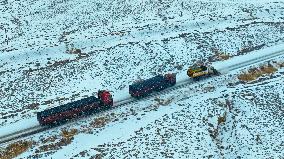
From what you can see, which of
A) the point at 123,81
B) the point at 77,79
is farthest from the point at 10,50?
the point at 123,81

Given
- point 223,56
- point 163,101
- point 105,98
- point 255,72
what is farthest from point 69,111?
point 223,56

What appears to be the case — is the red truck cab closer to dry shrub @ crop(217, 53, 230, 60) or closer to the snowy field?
the snowy field

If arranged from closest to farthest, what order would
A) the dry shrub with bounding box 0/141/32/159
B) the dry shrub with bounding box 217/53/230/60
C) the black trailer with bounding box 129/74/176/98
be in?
the dry shrub with bounding box 0/141/32/159 → the black trailer with bounding box 129/74/176/98 → the dry shrub with bounding box 217/53/230/60

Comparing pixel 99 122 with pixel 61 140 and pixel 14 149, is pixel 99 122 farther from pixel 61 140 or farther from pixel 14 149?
pixel 14 149

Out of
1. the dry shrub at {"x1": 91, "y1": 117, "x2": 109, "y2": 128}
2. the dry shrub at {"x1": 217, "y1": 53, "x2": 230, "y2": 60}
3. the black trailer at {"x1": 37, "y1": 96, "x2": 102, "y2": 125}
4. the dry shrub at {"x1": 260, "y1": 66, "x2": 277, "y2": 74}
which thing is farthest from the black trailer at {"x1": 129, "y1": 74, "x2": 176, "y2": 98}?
the dry shrub at {"x1": 260, "y1": 66, "x2": 277, "y2": 74}

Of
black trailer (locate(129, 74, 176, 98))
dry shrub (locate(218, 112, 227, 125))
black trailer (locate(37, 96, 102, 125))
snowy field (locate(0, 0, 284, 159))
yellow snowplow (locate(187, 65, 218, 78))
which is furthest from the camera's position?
yellow snowplow (locate(187, 65, 218, 78))
